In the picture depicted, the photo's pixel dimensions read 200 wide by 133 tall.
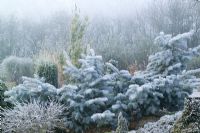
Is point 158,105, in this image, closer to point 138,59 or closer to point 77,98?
point 77,98

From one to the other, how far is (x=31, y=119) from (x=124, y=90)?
2299mm

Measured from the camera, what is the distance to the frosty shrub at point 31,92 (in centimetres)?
943

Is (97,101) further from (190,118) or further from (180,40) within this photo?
(190,118)

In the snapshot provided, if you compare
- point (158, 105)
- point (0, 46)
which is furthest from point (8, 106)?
point (0, 46)

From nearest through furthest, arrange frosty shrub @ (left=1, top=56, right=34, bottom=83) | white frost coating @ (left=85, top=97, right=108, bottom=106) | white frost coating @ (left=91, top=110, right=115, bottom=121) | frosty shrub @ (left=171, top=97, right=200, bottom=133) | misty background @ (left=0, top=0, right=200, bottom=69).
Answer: frosty shrub @ (left=171, top=97, right=200, bottom=133)
white frost coating @ (left=91, top=110, right=115, bottom=121)
white frost coating @ (left=85, top=97, right=108, bottom=106)
frosty shrub @ (left=1, top=56, right=34, bottom=83)
misty background @ (left=0, top=0, right=200, bottom=69)

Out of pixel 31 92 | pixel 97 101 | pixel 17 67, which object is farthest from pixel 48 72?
pixel 17 67

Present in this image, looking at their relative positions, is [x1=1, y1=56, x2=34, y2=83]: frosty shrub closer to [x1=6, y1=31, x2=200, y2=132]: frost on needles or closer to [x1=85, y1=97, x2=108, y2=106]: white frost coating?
[x1=6, y1=31, x2=200, y2=132]: frost on needles

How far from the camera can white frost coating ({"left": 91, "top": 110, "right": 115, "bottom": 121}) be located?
884 centimetres

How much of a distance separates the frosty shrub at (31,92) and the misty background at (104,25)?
17.6 feet

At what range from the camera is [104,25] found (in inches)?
736

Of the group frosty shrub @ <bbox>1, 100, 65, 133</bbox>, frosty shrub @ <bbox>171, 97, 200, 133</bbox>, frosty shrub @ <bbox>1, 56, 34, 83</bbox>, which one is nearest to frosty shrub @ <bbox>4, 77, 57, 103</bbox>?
frosty shrub @ <bbox>1, 100, 65, 133</bbox>

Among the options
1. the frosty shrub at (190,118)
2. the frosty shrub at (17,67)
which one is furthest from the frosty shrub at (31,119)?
the frosty shrub at (17,67)

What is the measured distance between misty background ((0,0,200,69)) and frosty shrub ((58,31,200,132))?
4.51 m

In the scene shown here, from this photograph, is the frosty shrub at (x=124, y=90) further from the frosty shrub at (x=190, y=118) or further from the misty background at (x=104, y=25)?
the misty background at (x=104, y=25)
